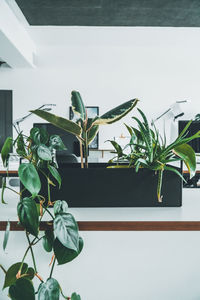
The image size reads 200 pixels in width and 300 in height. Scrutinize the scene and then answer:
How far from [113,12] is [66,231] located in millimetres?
3231

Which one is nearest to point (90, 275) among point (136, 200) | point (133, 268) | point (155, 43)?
point (133, 268)

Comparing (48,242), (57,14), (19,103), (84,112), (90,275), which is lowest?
(90,275)

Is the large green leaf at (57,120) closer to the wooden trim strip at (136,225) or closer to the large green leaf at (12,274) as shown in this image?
the wooden trim strip at (136,225)

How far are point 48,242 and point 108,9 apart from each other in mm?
3136

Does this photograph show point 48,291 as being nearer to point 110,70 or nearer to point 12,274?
point 12,274

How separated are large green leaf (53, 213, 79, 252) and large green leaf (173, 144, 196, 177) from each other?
342 millimetres

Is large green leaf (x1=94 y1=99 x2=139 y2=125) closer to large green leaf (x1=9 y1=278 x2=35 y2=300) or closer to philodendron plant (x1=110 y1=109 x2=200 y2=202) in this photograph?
philodendron plant (x1=110 y1=109 x2=200 y2=202)

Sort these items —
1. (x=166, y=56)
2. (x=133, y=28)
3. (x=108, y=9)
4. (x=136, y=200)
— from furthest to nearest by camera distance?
(x=166, y=56) < (x=133, y=28) < (x=108, y=9) < (x=136, y=200)

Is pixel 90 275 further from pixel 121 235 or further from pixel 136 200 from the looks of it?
pixel 136 200

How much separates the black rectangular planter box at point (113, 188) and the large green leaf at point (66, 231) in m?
0.16

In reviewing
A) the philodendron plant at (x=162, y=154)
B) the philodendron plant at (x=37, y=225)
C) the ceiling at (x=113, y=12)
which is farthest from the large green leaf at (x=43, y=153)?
the ceiling at (x=113, y=12)

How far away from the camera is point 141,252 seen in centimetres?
106

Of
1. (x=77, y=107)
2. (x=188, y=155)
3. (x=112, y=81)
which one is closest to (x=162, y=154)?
(x=188, y=155)

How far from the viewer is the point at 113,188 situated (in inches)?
30.8
